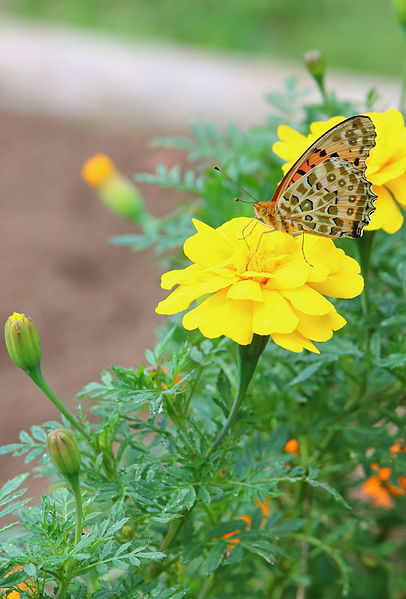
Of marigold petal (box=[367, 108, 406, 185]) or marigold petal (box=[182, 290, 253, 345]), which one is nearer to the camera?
marigold petal (box=[182, 290, 253, 345])

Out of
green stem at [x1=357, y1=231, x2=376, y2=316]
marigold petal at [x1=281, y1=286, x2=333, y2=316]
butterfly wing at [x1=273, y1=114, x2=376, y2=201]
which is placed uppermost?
butterfly wing at [x1=273, y1=114, x2=376, y2=201]

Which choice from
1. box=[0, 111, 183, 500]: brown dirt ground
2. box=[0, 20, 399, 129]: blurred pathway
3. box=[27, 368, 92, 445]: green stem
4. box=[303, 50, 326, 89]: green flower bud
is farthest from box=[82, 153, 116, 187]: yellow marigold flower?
box=[0, 20, 399, 129]: blurred pathway

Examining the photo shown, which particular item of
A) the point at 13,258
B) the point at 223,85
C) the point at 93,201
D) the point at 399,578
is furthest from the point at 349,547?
the point at 223,85

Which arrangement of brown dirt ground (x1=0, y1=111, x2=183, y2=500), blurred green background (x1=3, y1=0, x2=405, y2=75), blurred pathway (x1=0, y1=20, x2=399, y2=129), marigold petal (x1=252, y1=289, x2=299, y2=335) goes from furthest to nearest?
blurred green background (x1=3, y1=0, x2=405, y2=75)
blurred pathway (x1=0, y1=20, x2=399, y2=129)
brown dirt ground (x1=0, y1=111, x2=183, y2=500)
marigold petal (x1=252, y1=289, x2=299, y2=335)

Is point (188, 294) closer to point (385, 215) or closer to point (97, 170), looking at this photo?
point (385, 215)

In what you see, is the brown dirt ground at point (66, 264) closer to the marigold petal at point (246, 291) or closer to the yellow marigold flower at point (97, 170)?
the yellow marigold flower at point (97, 170)

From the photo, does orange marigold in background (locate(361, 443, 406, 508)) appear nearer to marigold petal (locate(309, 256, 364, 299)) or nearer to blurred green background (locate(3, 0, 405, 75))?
marigold petal (locate(309, 256, 364, 299))

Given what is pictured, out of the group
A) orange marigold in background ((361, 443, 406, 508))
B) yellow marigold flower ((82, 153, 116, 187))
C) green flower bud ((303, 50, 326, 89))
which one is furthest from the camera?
yellow marigold flower ((82, 153, 116, 187))

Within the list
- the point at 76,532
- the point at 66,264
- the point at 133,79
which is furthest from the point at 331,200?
the point at 133,79
